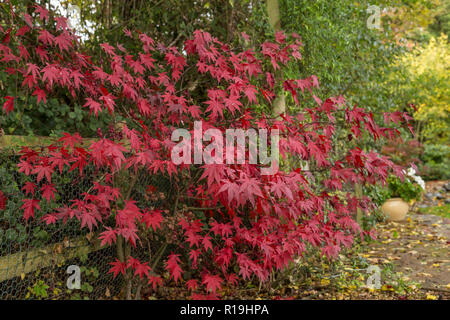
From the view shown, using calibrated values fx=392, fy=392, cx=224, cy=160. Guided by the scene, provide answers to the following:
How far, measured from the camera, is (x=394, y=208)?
6.22 meters

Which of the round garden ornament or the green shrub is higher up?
the green shrub

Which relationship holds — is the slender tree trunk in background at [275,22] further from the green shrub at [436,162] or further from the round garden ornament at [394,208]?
the green shrub at [436,162]

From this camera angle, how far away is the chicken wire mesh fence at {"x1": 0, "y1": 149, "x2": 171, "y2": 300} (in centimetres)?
253

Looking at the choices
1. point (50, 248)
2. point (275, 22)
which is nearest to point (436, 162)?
point (275, 22)

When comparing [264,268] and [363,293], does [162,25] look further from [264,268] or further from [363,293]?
[363,293]

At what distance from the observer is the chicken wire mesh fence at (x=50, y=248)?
8.30ft

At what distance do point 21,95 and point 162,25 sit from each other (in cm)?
173

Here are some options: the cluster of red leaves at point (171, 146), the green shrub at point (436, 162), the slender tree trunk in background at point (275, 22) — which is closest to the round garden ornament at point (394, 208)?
the cluster of red leaves at point (171, 146)

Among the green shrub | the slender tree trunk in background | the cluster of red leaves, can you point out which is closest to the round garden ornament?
the cluster of red leaves

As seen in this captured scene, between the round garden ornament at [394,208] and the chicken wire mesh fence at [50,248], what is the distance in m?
4.30

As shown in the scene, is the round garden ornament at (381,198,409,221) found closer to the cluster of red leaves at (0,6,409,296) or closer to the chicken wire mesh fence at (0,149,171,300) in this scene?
the cluster of red leaves at (0,6,409,296)

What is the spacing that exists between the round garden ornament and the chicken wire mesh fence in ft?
14.1

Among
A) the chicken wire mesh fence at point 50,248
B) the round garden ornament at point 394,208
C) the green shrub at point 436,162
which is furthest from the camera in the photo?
the green shrub at point 436,162
